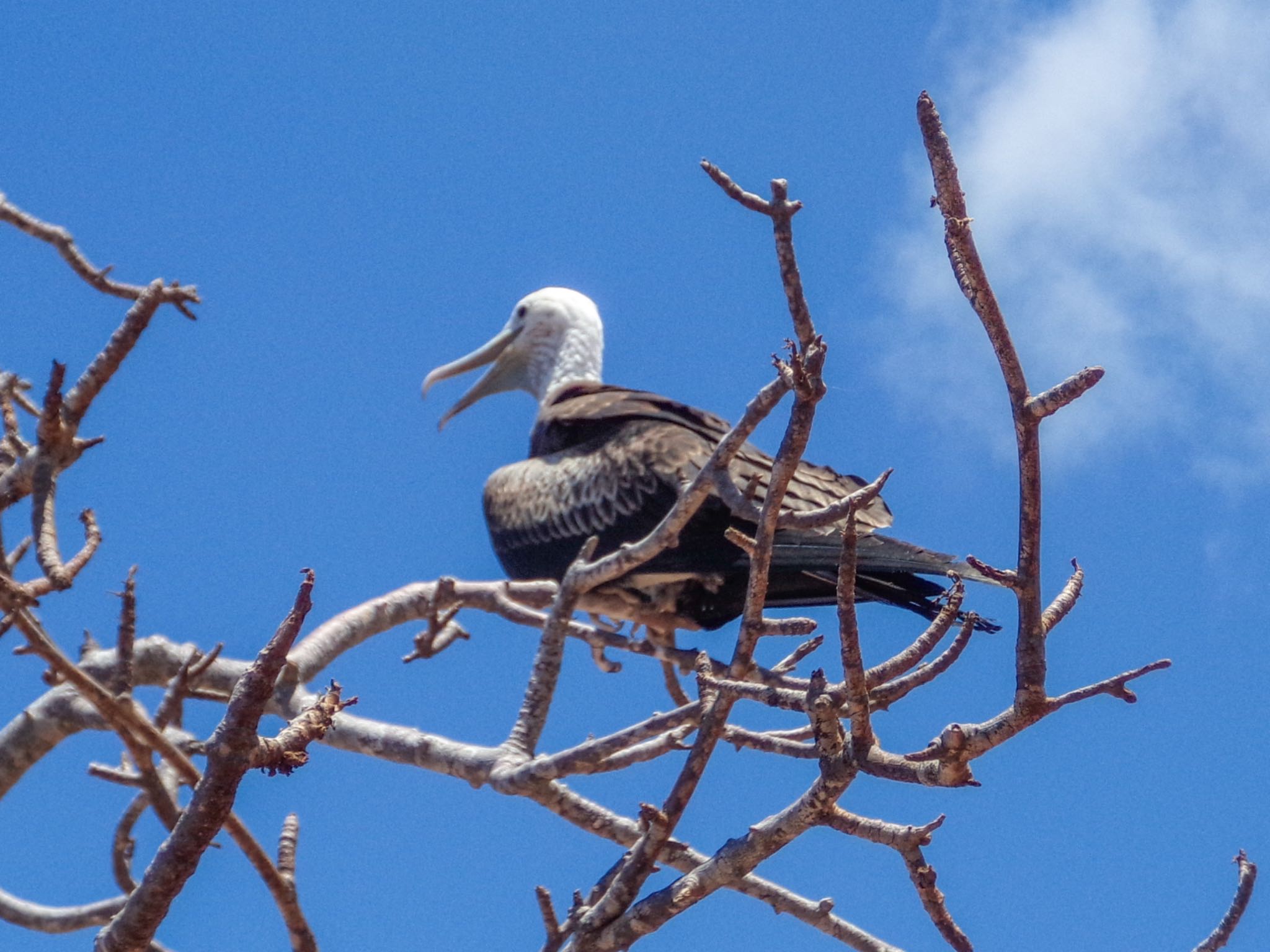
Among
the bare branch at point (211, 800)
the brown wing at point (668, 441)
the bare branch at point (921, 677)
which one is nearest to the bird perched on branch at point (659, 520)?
the brown wing at point (668, 441)

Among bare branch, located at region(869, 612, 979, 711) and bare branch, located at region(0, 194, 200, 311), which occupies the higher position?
bare branch, located at region(0, 194, 200, 311)

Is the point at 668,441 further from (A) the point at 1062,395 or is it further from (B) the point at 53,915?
(A) the point at 1062,395

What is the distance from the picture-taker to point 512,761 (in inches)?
142

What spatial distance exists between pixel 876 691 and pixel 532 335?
5.23 metres

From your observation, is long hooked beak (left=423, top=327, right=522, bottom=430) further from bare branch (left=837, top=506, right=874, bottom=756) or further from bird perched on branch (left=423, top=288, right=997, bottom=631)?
bare branch (left=837, top=506, right=874, bottom=756)

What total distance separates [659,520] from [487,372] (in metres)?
2.42

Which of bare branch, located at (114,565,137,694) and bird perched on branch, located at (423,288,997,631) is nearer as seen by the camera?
bare branch, located at (114,565,137,694)

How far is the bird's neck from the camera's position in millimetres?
7449

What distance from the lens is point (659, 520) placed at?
5.46 metres

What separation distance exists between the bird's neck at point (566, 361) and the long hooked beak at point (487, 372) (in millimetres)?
113

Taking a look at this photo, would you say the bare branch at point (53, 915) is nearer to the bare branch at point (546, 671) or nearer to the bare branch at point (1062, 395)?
the bare branch at point (546, 671)

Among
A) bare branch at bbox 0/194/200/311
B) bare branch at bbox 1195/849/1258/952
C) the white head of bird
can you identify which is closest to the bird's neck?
the white head of bird

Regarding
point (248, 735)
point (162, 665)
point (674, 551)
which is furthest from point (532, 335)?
point (248, 735)

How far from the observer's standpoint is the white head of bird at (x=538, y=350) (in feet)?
24.8
